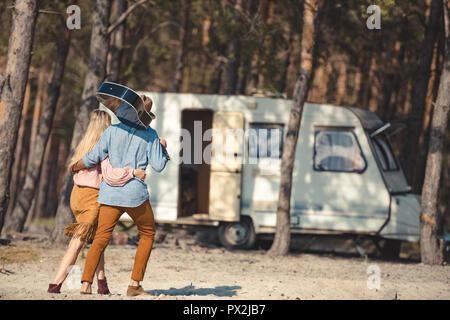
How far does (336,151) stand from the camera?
12.7m

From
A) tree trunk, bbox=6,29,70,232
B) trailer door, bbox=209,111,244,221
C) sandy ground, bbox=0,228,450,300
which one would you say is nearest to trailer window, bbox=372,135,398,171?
sandy ground, bbox=0,228,450,300

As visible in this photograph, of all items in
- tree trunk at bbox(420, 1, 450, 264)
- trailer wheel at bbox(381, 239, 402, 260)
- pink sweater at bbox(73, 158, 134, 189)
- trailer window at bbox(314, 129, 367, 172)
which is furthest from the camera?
trailer wheel at bbox(381, 239, 402, 260)

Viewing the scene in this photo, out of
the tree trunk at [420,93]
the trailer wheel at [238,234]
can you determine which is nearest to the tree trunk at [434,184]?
the trailer wheel at [238,234]

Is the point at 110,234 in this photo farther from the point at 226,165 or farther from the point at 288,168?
the point at 226,165

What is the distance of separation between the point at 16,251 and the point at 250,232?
4.36 m

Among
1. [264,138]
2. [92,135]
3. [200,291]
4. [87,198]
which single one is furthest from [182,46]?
[87,198]

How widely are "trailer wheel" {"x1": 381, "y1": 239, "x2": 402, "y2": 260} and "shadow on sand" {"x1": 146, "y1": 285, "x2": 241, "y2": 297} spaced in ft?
20.0

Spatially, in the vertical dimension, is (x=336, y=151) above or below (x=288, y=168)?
above

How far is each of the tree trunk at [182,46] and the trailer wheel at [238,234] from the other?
8238 millimetres

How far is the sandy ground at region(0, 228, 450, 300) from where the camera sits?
296 inches

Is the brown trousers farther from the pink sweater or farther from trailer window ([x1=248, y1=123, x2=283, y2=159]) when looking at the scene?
trailer window ([x1=248, y1=123, x2=283, y2=159])

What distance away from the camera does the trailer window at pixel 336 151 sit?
496 inches

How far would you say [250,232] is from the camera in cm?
1291

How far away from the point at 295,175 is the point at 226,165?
124 centimetres
